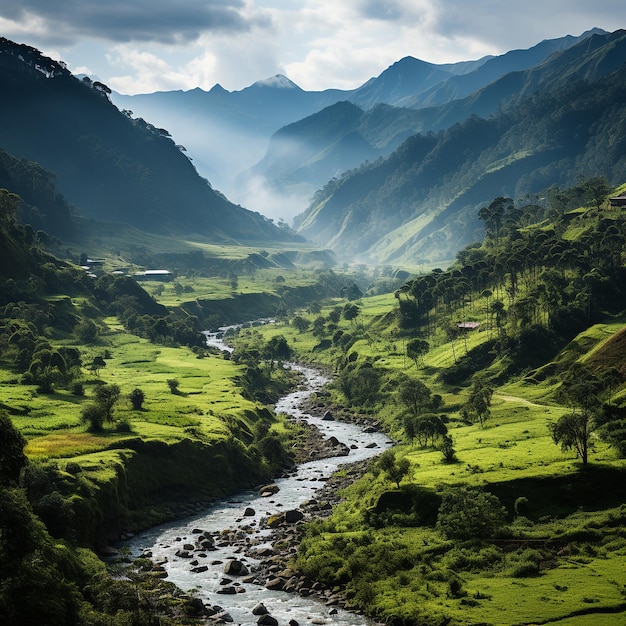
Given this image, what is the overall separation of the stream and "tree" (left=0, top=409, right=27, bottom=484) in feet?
77.3

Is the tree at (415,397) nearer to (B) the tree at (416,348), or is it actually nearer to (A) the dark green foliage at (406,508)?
(B) the tree at (416,348)

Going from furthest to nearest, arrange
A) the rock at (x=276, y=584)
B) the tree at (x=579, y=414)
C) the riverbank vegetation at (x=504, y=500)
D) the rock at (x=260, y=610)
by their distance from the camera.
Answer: the tree at (x=579, y=414), the rock at (x=276, y=584), the rock at (x=260, y=610), the riverbank vegetation at (x=504, y=500)

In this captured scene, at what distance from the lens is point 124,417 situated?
381ft

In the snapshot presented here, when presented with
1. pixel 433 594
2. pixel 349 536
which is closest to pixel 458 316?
pixel 349 536

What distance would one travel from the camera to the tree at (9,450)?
58350mm

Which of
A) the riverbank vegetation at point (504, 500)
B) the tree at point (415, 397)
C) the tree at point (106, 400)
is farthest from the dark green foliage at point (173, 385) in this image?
the tree at point (415, 397)

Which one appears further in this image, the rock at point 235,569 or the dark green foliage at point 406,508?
the dark green foliage at point 406,508

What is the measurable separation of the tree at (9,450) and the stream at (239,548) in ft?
77.3

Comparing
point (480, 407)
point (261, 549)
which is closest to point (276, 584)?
point (261, 549)

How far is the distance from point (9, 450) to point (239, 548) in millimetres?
35717

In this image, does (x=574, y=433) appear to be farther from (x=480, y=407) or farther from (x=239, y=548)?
(x=239, y=548)

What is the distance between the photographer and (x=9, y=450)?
58.9 metres

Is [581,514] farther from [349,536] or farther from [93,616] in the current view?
[93,616]

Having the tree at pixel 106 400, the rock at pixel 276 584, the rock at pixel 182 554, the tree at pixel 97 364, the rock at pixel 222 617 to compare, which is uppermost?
the tree at pixel 97 364
